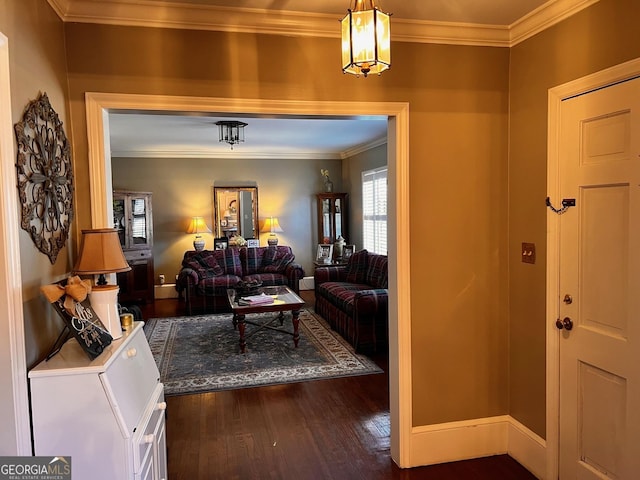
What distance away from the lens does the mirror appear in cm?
791

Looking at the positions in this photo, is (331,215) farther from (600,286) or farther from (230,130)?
(600,286)

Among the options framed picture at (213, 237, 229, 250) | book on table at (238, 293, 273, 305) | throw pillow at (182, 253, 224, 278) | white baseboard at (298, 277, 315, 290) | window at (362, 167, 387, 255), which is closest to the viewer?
book on table at (238, 293, 273, 305)

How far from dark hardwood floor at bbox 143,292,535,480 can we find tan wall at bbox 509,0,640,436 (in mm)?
551

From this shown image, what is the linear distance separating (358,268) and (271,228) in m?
2.44

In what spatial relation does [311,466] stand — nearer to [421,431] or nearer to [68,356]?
[421,431]

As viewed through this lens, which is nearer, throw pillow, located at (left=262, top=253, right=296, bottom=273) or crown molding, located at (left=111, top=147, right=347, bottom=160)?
throw pillow, located at (left=262, top=253, right=296, bottom=273)

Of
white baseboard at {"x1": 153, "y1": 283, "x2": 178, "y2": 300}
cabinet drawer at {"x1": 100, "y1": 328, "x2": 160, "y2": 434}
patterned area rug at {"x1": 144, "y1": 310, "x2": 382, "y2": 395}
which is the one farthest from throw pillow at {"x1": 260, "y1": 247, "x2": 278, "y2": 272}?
cabinet drawer at {"x1": 100, "y1": 328, "x2": 160, "y2": 434}

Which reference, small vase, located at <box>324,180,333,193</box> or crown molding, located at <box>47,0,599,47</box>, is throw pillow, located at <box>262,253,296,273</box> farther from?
crown molding, located at <box>47,0,599,47</box>

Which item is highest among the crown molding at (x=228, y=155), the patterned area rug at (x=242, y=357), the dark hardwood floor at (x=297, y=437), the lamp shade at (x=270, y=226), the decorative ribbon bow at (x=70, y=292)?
the crown molding at (x=228, y=155)

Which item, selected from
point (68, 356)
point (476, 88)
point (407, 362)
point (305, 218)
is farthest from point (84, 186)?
point (305, 218)

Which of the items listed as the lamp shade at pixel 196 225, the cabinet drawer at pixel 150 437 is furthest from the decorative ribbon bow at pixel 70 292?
the lamp shade at pixel 196 225

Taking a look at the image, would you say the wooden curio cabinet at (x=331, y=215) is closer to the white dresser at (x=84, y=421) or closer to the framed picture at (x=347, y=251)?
the framed picture at (x=347, y=251)

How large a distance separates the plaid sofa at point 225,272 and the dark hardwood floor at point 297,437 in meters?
2.85

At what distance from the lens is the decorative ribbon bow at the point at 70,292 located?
163 centimetres
